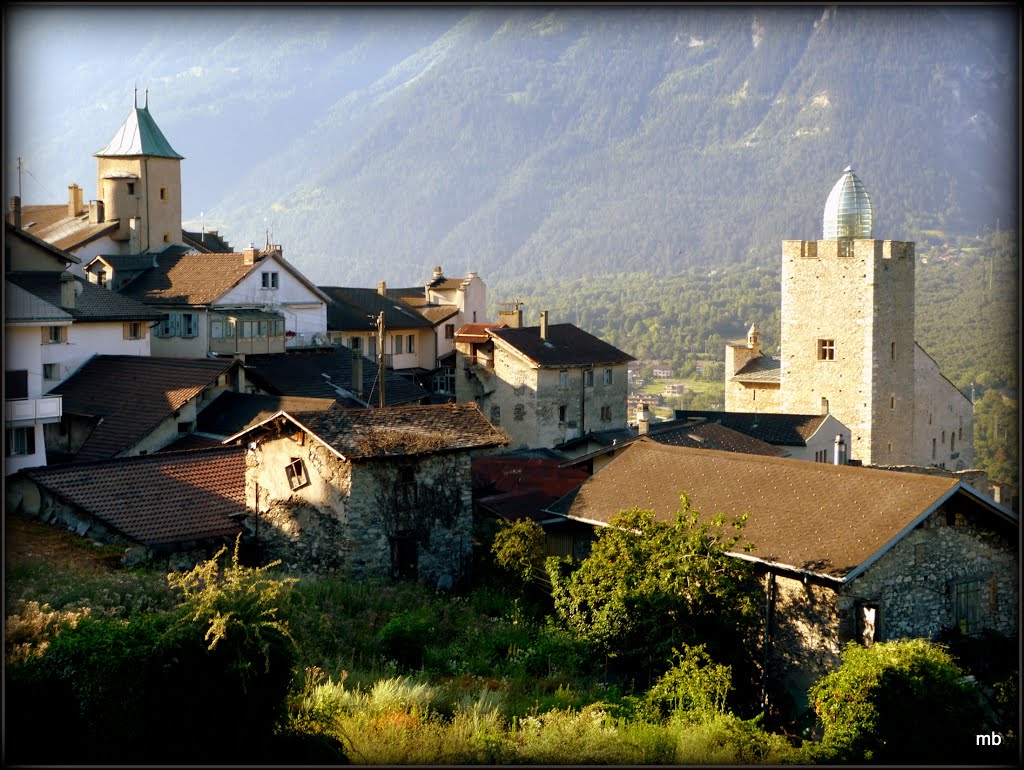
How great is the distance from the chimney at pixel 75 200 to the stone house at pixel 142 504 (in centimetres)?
3202

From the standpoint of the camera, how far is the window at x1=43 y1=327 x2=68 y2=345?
33875 millimetres

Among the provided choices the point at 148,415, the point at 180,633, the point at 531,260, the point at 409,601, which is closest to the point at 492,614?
the point at 409,601

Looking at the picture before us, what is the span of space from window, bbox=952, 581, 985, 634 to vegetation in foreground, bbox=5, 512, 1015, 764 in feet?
11.8

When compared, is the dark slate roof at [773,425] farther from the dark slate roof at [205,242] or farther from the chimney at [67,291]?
the dark slate roof at [205,242]

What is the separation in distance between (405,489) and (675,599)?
6159 mm

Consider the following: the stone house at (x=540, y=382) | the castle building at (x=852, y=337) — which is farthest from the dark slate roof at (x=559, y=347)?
the castle building at (x=852, y=337)

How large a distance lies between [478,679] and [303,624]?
2445 millimetres

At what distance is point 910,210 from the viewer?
122 m

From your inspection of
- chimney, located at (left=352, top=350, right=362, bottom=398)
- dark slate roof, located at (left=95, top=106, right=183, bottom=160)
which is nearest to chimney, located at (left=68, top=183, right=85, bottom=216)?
dark slate roof, located at (left=95, top=106, right=183, bottom=160)

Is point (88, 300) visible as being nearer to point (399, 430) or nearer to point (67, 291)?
point (67, 291)

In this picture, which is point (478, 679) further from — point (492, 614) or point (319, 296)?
point (319, 296)

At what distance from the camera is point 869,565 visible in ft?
57.4

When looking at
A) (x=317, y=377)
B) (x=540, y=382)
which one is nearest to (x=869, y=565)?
(x=317, y=377)

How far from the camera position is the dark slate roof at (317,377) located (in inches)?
1465
